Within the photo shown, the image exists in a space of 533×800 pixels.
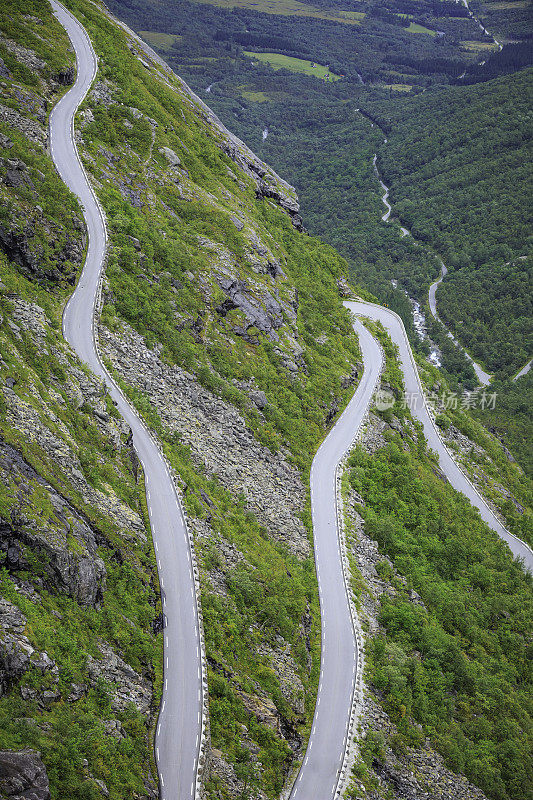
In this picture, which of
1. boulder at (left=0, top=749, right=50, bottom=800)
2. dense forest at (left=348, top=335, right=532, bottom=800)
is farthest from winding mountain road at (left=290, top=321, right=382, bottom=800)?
boulder at (left=0, top=749, right=50, bottom=800)

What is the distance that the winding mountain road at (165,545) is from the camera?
27.4 m

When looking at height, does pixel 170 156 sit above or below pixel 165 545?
above

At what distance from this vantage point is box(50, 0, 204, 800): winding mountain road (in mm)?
27375

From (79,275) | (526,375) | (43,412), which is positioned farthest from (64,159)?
(526,375)

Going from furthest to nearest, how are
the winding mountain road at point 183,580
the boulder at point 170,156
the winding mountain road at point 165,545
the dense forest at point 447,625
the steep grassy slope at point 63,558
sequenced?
1. the boulder at point 170,156
2. the dense forest at point 447,625
3. the winding mountain road at point 183,580
4. the winding mountain road at point 165,545
5. the steep grassy slope at point 63,558

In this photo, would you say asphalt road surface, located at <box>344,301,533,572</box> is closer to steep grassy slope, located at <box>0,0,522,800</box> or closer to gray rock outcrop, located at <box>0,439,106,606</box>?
steep grassy slope, located at <box>0,0,522,800</box>

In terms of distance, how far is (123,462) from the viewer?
37219 mm

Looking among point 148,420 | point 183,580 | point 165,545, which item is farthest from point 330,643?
point 148,420

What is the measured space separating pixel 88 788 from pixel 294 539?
27.7 metres

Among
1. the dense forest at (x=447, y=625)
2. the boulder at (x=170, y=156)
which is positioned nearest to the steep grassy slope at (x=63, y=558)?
the dense forest at (x=447, y=625)

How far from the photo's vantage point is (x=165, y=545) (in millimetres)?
36156

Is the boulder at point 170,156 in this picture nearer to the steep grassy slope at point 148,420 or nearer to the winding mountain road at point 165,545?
the steep grassy slope at point 148,420

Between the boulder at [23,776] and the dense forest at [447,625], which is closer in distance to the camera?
the boulder at [23,776]

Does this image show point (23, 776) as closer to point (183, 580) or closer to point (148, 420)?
point (183, 580)
